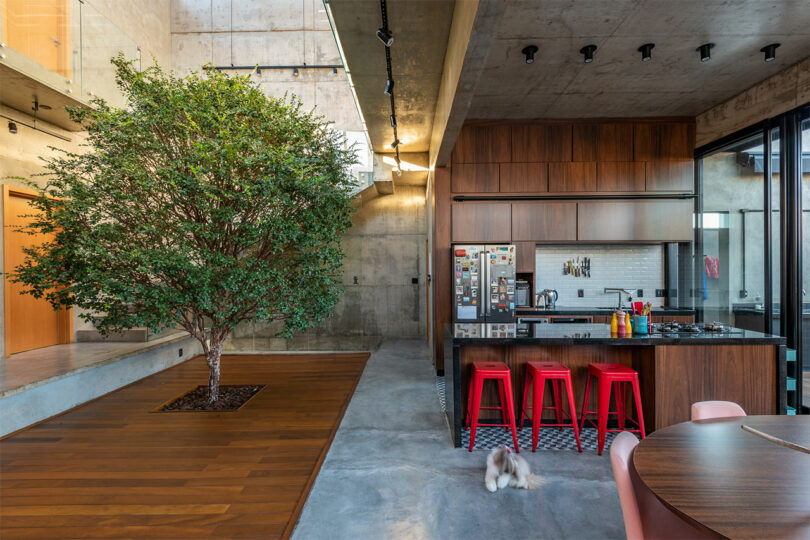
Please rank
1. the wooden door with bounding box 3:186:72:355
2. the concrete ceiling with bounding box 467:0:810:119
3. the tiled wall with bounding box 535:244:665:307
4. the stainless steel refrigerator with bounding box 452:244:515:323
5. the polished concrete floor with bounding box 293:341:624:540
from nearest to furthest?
the polished concrete floor with bounding box 293:341:624:540 → the concrete ceiling with bounding box 467:0:810:119 → the wooden door with bounding box 3:186:72:355 → the stainless steel refrigerator with bounding box 452:244:515:323 → the tiled wall with bounding box 535:244:665:307

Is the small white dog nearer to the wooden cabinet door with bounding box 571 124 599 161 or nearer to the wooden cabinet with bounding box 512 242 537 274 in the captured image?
the wooden cabinet with bounding box 512 242 537 274

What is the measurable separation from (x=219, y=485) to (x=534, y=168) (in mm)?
5108

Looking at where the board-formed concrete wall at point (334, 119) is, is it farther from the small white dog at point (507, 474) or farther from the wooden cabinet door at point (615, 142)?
the small white dog at point (507, 474)

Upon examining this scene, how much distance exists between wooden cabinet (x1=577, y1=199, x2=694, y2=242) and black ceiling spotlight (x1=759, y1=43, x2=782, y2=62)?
2.10 m

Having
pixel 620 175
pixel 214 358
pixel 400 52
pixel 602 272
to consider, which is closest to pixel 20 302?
pixel 214 358

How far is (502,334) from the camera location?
318 centimetres

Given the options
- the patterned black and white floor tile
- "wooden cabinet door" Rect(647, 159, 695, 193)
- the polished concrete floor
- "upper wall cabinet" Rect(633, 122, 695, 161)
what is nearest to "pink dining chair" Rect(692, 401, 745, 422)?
the polished concrete floor

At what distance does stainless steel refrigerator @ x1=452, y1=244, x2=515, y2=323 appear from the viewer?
16.5 feet

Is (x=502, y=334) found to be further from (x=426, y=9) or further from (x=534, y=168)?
(x=534, y=168)

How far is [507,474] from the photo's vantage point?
249cm

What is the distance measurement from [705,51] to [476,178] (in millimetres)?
2696

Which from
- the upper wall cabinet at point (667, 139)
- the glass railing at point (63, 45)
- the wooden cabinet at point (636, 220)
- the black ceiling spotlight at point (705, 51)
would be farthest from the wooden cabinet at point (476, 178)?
the glass railing at point (63, 45)

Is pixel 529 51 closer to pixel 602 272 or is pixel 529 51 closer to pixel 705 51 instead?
A: pixel 705 51

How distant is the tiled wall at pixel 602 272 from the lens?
229 inches
